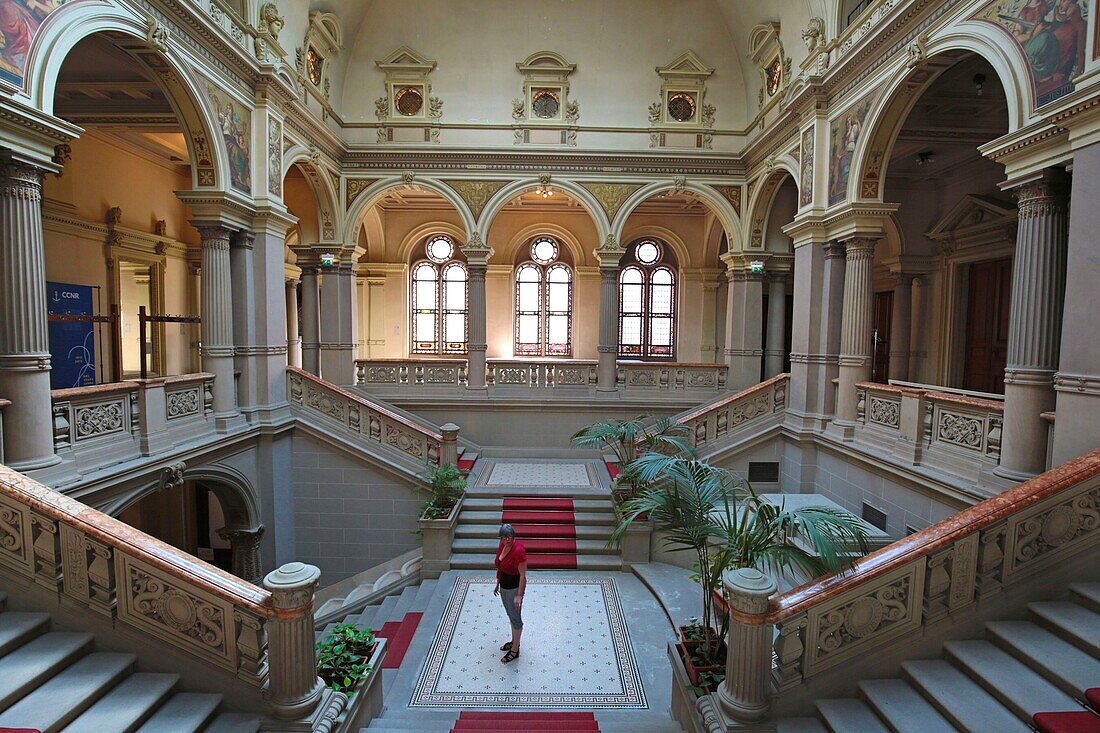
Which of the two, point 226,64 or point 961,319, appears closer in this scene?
point 226,64

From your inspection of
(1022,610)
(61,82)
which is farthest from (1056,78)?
(61,82)

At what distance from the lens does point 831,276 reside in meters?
10.3

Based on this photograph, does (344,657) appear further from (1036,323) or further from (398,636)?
(1036,323)

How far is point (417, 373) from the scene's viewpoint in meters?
15.0

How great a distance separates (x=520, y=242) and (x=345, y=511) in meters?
11.7

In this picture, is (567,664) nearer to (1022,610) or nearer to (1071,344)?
(1022,610)

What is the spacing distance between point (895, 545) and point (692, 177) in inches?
485

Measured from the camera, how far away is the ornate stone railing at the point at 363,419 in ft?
37.7

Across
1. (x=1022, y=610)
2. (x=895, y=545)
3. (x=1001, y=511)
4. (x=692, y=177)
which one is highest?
(x=692, y=177)

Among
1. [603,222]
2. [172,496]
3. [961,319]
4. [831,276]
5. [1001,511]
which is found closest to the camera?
→ [1001,511]

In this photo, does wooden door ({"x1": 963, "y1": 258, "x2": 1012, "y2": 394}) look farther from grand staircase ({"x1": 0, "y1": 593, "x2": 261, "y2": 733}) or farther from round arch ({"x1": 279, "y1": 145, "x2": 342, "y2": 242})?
round arch ({"x1": 279, "y1": 145, "x2": 342, "y2": 242})

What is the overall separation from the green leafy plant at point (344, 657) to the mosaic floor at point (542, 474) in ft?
19.6

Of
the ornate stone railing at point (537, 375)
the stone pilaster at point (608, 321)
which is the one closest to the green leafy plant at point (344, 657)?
the ornate stone railing at point (537, 375)

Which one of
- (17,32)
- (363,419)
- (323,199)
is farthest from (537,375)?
(17,32)
